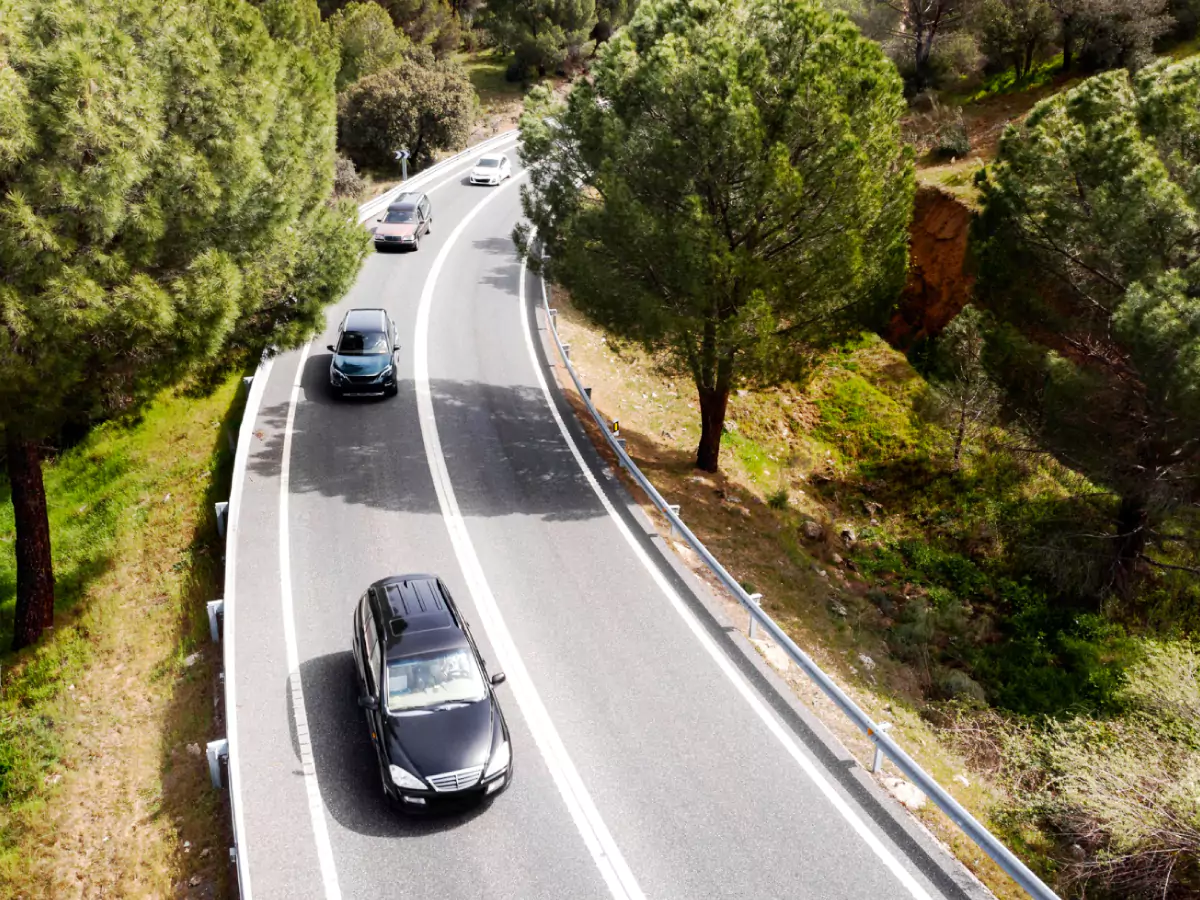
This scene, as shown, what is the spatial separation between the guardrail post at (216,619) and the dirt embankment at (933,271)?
2311cm

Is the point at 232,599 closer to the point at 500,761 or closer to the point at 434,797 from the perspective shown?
the point at 434,797

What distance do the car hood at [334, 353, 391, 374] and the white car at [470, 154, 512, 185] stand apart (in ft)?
77.1

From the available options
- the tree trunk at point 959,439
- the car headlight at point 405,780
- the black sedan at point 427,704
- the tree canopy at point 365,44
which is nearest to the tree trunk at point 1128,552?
the tree trunk at point 959,439

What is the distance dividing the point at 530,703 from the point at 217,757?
379cm

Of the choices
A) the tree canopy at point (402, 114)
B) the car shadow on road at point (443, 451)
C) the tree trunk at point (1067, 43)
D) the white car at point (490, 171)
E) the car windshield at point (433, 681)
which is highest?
the tree trunk at point (1067, 43)

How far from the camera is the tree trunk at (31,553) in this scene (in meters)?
14.3

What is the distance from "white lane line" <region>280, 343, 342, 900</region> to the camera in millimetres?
8992

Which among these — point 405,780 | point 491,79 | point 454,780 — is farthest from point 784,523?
point 491,79

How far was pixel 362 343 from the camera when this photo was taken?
20453 mm

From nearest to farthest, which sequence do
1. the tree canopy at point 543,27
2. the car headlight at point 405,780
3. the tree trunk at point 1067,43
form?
the car headlight at point 405,780
the tree trunk at point 1067,43
the tree canopy at point 543,27

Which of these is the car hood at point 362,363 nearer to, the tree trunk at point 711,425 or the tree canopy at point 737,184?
the tree canopy at point 737,184

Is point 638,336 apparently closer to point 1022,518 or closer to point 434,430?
point 434,430

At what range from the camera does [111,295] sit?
39.2 feet

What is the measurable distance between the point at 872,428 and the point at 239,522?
56.2ft
